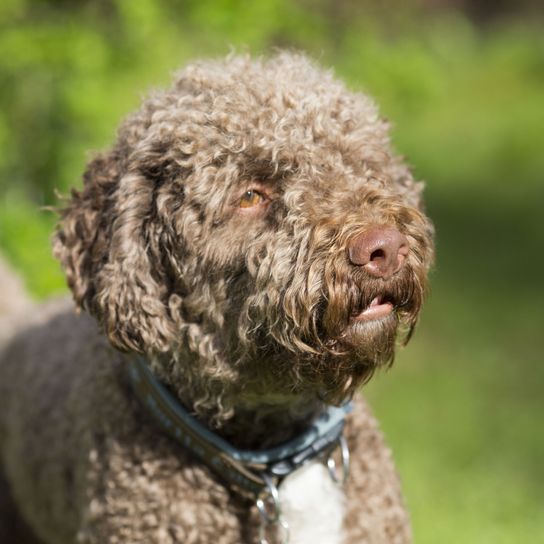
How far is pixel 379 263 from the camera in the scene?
2.96 meters

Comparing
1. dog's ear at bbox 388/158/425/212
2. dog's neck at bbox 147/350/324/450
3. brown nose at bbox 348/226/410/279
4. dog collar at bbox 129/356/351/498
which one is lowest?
dog collar at bbox 129/356/351/498

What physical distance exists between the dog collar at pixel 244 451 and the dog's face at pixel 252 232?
0.59 feet

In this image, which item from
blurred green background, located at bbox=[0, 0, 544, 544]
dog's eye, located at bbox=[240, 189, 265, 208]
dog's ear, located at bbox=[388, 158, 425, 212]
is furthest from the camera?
blurred green background, located at bbox=[0, 0, 544, 544]

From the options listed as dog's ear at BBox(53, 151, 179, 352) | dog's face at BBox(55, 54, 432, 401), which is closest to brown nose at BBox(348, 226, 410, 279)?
dog's face at BBox(55, 54, 432, 401)

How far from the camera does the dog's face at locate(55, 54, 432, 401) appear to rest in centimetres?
307

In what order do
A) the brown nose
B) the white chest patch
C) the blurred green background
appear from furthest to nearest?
the blurred green background
the white chest patch
the brown nose

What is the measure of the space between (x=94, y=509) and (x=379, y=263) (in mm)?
1357

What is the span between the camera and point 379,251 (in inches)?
116

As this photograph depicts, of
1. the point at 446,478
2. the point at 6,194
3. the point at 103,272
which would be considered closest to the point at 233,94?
the point at 103,272

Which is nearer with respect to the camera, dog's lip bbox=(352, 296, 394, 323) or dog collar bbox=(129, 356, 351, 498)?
dog's lip bbox=(352, 296, 394, 323)

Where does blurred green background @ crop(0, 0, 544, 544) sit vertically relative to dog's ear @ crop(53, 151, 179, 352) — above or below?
above

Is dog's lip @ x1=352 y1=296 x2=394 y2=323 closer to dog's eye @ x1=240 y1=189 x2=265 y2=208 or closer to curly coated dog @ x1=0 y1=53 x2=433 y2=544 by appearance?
curly coated dog @ x1=0 y1=53 x2=433 y2=544

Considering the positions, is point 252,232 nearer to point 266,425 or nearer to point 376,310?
point 376,310

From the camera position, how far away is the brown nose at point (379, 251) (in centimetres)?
294
